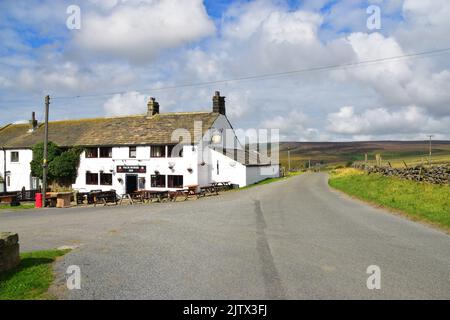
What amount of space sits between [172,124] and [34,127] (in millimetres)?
22612

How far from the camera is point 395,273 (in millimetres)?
7816

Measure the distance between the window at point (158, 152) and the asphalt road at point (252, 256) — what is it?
65.4 feet

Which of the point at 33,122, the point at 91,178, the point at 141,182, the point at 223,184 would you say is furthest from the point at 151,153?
the point at 33,122

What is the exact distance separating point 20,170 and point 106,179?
12601 mm

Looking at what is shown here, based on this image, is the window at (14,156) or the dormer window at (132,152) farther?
the window at (14,156)

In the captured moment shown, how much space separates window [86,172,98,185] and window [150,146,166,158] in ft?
23.8

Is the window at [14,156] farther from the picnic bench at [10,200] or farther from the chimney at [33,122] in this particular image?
the picnic bench at [10,200]

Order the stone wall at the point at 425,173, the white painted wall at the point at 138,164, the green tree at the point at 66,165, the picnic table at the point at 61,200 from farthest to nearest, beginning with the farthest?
1. the green tree at the point at 66,165
2. the white painted wall at the point at 138,164
3. the picnic table at the point at 61,200
4. the stone wall at the point at 425,173

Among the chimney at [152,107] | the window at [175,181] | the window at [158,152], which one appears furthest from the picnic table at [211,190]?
the chimney at [152,107]

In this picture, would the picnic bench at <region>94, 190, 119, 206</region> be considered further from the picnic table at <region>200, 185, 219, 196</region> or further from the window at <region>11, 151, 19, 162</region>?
the window at <region>11, 151, 19, 162</region>

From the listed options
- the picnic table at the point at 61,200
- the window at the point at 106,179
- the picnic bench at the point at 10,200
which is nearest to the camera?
the picnic table at the point at 61,200

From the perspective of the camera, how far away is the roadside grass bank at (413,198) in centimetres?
1470
